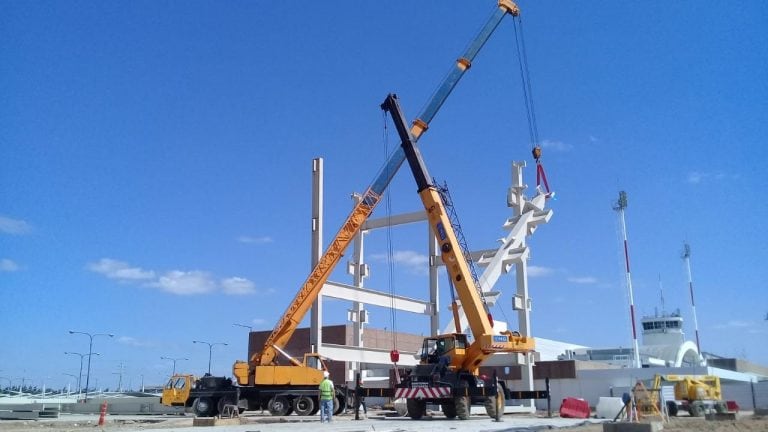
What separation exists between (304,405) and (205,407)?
4354 mm

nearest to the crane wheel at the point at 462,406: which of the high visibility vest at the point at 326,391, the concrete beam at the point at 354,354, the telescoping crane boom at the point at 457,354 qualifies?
the telescoping crane boom at the point at 457,354

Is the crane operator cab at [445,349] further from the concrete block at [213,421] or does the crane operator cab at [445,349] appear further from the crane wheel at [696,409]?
the crane wheel at [696,409]

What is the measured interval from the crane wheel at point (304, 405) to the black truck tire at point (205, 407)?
363 cm

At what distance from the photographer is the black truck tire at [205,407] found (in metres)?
28.8

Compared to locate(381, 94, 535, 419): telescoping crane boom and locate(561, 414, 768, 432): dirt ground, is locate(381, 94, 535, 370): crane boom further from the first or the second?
locate(561, 414, 768, 432): dirt ground

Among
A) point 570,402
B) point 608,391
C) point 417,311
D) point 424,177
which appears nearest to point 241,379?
point 424,177

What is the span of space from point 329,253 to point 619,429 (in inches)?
736

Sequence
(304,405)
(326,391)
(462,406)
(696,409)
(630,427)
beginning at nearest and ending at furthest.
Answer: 1. (630,427)
2. (326,391)
3. (462,406)
4. (304,405)
5. (696,409)

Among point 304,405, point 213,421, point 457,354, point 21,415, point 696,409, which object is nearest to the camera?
point 213,421

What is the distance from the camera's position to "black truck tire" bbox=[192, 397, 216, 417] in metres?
28.8

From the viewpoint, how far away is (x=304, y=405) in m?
28.6

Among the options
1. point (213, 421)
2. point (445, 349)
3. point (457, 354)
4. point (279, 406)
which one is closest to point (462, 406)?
point (457, 354)

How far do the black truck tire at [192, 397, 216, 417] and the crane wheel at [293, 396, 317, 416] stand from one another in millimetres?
3630

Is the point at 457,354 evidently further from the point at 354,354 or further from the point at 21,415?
the point at 21,415
